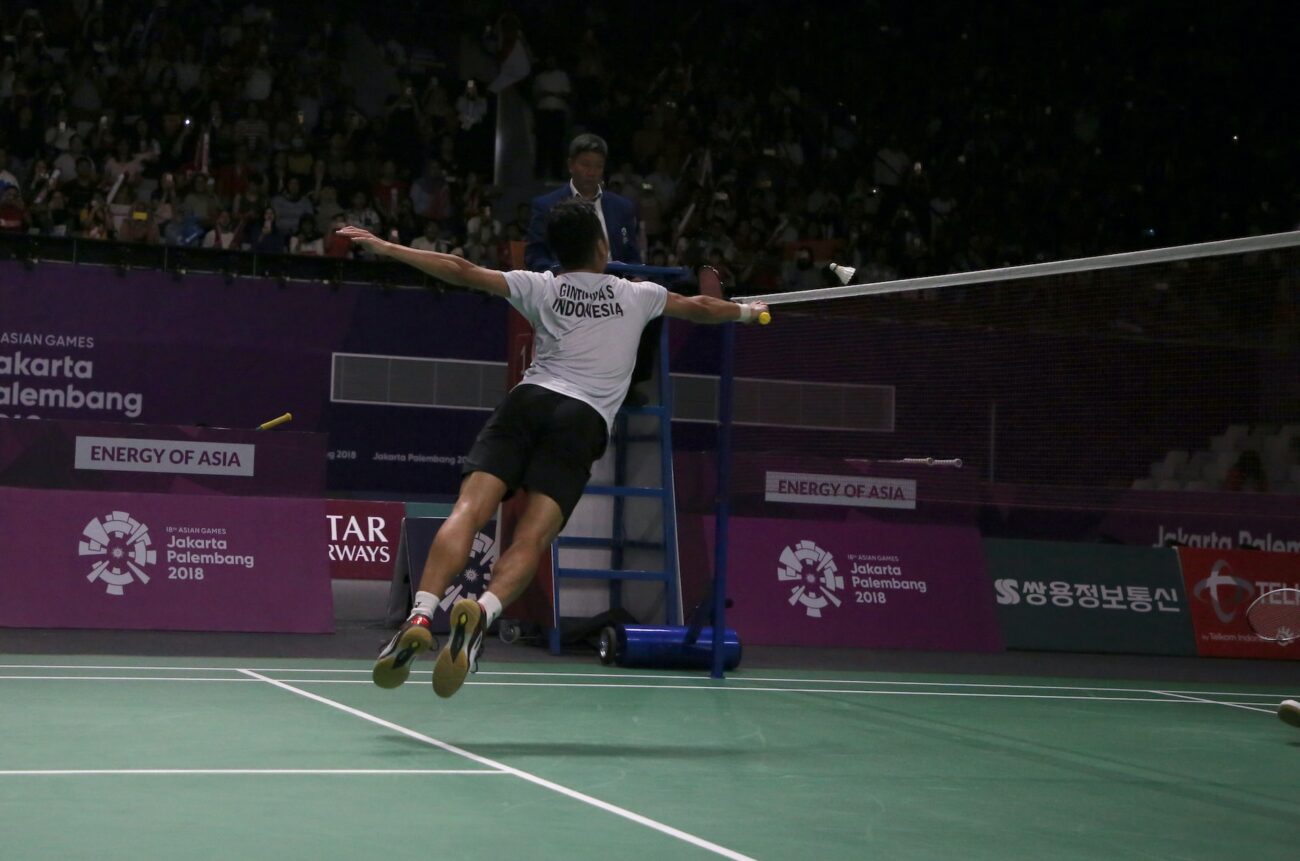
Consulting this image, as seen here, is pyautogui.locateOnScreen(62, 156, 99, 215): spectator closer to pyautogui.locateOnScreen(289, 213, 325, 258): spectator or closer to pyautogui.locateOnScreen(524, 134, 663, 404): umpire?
pyautogui.locateOnScreen(289, 213, 325, 258): spectator

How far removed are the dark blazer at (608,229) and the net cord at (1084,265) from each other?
3.29 feet

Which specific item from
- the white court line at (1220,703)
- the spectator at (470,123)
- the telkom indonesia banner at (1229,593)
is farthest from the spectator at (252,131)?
the white court line at (1220,703)

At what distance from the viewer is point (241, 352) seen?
1936cm

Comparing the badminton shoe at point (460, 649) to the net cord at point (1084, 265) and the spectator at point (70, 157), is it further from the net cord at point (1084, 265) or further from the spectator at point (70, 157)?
the spectator at point (70, 157)

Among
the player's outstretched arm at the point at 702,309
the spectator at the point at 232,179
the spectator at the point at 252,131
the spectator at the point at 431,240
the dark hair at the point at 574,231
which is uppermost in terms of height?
the spectator at the point at 252,131

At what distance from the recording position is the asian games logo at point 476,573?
12.3 meters

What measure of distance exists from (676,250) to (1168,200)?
889cm

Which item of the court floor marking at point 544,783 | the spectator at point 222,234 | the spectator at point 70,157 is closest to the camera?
the court floor marking at point 544,783

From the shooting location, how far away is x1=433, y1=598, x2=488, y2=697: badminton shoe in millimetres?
6121

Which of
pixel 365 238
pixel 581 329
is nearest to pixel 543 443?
pixel 581 329

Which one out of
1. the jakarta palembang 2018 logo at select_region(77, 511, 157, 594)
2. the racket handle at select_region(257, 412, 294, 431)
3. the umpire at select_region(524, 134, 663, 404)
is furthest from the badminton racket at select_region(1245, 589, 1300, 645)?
the racket handle at select_region(257, 412, 294, 431)

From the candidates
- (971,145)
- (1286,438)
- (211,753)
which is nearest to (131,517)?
(211,753)

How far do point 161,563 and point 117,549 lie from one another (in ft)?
1.05

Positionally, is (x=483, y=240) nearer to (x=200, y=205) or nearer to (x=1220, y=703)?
(x=200, y=205)
